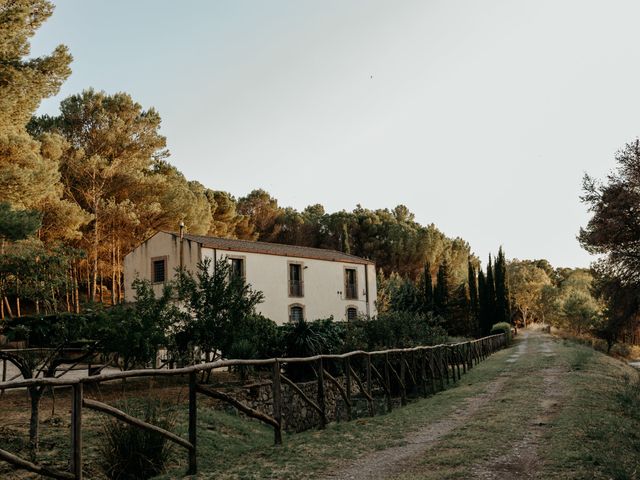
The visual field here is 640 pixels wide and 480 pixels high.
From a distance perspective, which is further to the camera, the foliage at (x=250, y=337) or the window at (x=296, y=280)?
the window at (x=296, y=280)

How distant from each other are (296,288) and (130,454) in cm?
2542

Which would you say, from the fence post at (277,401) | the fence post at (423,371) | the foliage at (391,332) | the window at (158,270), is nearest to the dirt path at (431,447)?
the fence post at (277,401)

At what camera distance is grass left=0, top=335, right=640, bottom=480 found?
5664 millimetres

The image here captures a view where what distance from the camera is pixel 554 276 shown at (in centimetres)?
9831

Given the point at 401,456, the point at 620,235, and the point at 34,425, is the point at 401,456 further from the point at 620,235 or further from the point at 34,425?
the point at 620,235

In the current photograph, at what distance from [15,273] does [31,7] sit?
10.8 m

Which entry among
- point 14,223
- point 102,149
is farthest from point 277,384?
point 102,149

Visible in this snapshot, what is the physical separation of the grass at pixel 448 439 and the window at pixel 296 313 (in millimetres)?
18785

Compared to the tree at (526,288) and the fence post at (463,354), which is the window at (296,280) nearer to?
the fence post at (463,354)

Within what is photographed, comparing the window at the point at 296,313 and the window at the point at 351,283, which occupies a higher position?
the window at the point at 351,283

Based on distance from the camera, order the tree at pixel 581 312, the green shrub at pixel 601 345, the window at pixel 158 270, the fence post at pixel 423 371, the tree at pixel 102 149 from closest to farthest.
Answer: the fence post at pixel 423 371 → the window at pixel 158 270 → the tree at pixel 102 149 → the green shrub at pixel 601 345 → the tree at pixel 581 312

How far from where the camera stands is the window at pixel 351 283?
34.6 metres

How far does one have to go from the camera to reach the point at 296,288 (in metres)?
31.5

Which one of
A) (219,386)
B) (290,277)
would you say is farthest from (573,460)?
(290,277)
